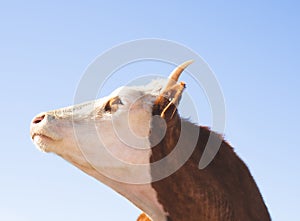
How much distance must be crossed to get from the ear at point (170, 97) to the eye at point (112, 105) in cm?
59

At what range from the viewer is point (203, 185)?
666 cm

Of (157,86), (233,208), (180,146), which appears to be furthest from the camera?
(157,86)

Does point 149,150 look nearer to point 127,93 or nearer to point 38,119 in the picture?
point 127,93

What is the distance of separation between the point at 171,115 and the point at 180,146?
1.65 ft

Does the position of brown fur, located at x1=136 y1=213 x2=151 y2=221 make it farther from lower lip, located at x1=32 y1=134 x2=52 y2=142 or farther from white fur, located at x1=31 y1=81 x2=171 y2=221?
lower lip, located at x1=32 y1=134 x2=52 y2=142

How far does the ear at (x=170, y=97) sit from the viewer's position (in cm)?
714

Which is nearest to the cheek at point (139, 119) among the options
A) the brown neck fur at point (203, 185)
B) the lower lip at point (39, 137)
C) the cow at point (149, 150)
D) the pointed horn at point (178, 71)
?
the cow at point (149, 150)

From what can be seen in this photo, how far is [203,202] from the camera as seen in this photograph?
6574 mm

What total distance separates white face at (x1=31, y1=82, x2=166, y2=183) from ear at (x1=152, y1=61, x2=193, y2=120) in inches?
5.8

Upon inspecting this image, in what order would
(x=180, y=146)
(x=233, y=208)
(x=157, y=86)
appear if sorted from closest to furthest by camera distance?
(x=233, y=208)
(x=180, y=146)
(x=157, y=86)

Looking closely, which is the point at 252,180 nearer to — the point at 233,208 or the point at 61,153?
the point at 233,208

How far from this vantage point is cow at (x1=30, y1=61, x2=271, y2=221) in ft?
22.2

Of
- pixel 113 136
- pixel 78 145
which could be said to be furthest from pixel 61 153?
pixel 113 136

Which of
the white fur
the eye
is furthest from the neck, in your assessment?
the eye
